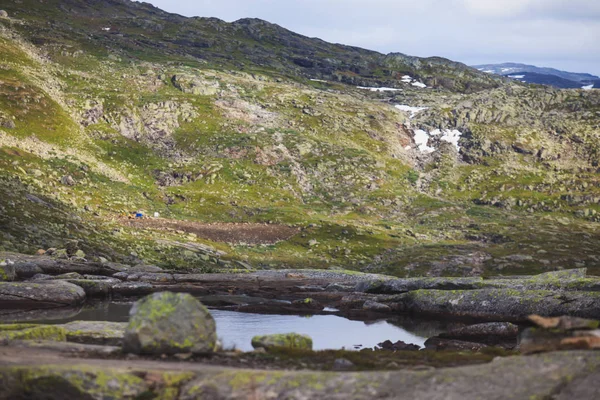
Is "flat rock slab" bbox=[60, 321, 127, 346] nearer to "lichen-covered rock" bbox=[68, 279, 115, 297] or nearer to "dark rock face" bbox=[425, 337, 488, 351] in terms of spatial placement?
"dark rock face" bbox=[425, 337, 488, 351]

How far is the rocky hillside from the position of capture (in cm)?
9381

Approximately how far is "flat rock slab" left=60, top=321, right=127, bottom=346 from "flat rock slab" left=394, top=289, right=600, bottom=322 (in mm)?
29278

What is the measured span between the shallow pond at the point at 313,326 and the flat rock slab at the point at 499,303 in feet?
8.60

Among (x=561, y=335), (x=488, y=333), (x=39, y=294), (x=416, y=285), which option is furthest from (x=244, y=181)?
(x=561, y=335)

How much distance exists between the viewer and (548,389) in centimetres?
1752

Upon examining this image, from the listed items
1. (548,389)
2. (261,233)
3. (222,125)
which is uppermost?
(222,125)

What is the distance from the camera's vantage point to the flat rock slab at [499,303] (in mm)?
41750

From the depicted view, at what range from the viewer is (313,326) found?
4525 cm

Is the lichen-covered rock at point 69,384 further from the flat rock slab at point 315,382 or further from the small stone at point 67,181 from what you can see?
the small stone at point 67,181

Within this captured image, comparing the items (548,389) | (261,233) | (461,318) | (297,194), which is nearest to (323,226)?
(261,233)

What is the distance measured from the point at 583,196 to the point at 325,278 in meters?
133

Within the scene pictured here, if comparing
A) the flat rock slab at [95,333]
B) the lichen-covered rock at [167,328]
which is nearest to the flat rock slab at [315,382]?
the lichen-covered rock at [167,328]

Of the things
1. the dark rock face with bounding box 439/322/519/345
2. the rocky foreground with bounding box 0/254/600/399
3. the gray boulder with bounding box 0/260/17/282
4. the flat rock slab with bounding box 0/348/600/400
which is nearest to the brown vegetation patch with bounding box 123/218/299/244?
the gray boulder with bounding box 0/260/17/282

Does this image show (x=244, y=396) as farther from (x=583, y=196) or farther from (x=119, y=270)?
(x=583, y=196)
